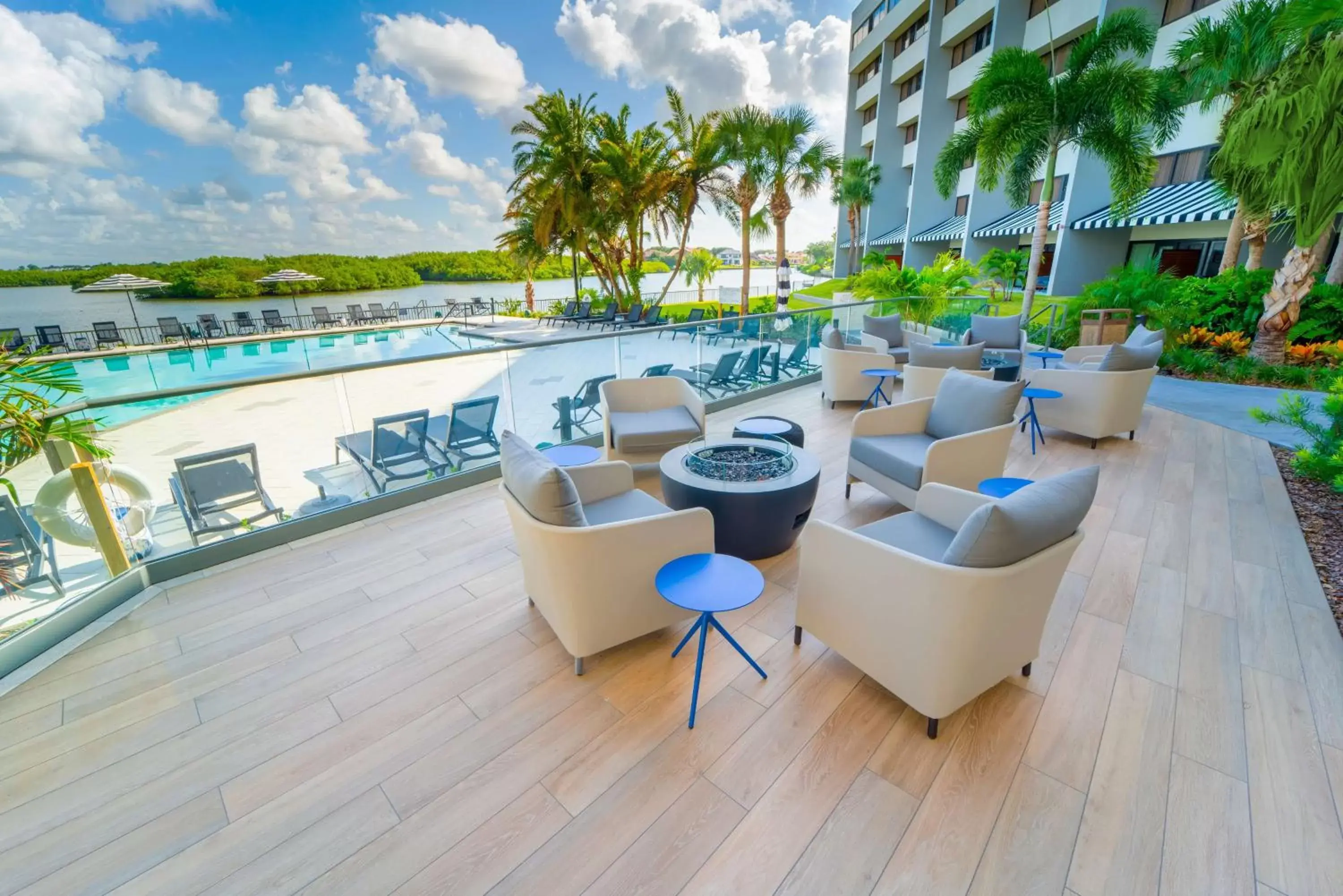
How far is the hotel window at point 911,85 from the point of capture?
22203mm

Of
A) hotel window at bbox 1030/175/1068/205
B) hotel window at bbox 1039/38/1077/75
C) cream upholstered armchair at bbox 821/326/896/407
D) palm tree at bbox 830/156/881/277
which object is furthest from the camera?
palm tree at bbox 830/156/881/277

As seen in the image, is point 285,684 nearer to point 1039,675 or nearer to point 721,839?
point 721,839

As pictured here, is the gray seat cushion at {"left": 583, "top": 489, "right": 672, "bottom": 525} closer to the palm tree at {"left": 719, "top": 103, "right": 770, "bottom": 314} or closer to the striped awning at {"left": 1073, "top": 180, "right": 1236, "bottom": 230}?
the striped awning at {"left": 1073, "top": 180, "right": 1236, "bottom": 230}

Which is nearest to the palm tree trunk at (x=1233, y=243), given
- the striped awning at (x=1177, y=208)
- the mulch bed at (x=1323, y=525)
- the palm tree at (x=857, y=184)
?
the striped awning at (x=1177, y=208)

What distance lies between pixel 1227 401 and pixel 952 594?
295 inches

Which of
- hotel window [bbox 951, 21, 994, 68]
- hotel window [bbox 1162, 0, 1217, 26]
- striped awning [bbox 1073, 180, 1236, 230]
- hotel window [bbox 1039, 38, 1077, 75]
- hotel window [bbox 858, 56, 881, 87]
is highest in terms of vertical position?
hotel window [bbox 858, 56, 881, 87]

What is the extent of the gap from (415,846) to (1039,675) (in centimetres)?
246

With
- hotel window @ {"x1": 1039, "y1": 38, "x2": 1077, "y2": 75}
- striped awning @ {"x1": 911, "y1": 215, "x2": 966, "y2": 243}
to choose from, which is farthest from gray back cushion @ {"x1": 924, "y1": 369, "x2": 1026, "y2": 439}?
striped awning @ {"x1": 911, "y1": 215, "x2": 966, "y2": 243}

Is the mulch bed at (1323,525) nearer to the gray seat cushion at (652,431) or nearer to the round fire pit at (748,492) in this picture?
the round fire pit at (748,492)

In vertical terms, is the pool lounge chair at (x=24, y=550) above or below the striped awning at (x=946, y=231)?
below

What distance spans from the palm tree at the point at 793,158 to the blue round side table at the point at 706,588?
14735 millimetres

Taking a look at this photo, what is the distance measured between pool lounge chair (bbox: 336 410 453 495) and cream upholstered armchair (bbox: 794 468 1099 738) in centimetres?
310

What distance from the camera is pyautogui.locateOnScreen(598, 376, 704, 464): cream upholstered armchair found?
3.91 meters

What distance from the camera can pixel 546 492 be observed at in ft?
6.50
